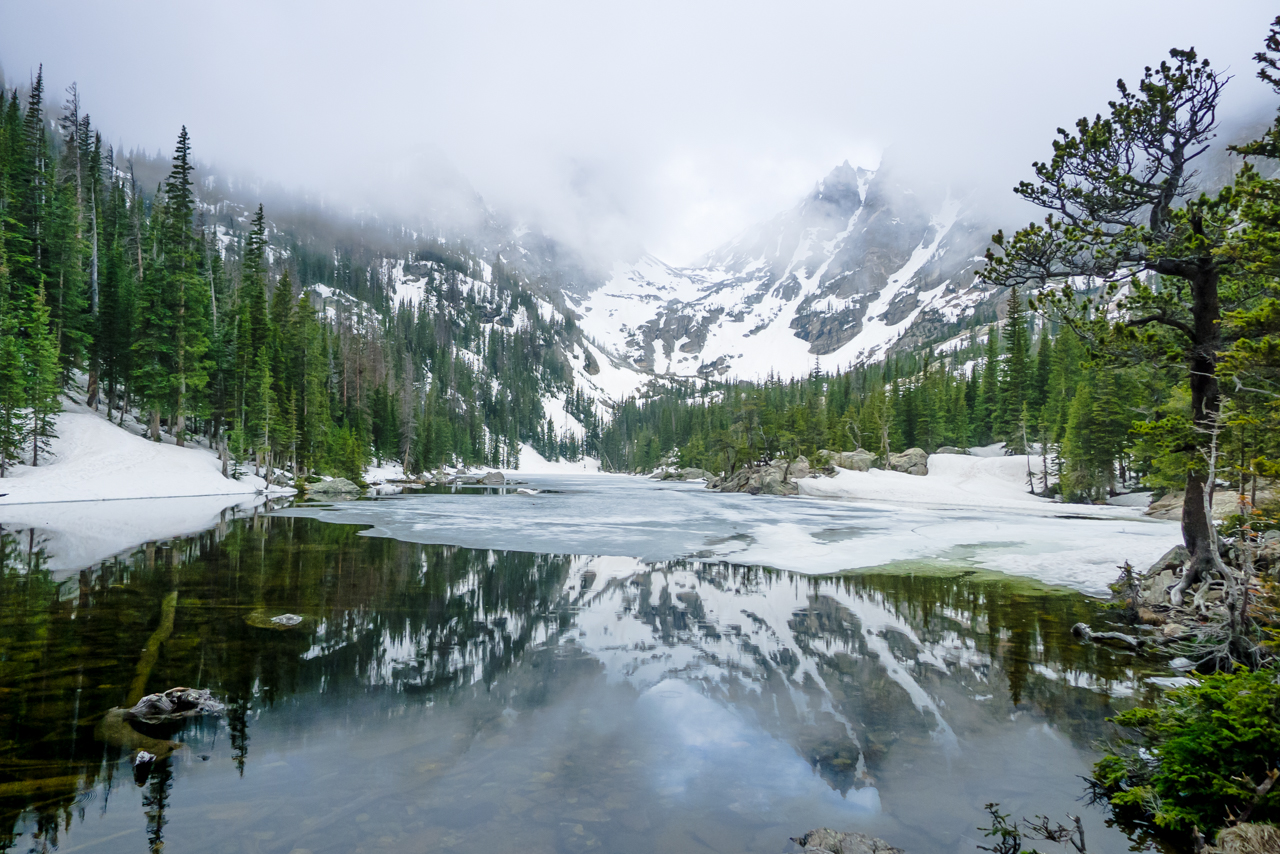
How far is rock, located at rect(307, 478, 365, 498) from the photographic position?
43.1 metres

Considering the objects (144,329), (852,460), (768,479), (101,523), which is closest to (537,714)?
(101,523)

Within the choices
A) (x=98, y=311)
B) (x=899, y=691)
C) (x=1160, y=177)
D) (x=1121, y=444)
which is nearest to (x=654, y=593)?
(x=899, y=691)

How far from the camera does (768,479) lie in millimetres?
59281

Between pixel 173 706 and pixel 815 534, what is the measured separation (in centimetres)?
2170

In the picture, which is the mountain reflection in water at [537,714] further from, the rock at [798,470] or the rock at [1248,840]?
the rock at [798,470]

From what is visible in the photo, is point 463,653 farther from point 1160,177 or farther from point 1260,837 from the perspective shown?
point 1160,177

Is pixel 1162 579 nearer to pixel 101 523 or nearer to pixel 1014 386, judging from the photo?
pixel 101 523

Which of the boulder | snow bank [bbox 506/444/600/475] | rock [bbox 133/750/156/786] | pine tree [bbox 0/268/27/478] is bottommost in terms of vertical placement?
snow bank [bbox 506/444/600/475]

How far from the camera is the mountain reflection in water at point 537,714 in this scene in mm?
4559

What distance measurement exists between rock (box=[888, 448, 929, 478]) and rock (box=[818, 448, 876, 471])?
2338 mm

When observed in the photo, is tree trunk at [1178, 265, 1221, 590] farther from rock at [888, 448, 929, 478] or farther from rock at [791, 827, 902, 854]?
rock at [888, 448, 929, 478]

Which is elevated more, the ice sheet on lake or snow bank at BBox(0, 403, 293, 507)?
snow bank at BBox(0, 403, 293, 507)

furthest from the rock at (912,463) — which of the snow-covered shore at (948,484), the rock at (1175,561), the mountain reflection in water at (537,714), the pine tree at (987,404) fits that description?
the rock at (1175,561)

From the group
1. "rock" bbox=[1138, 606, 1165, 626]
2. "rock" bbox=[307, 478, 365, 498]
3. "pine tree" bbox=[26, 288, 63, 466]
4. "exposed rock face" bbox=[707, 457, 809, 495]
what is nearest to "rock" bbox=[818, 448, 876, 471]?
"exposed rock face" bbox=[707, 457, 809, 495]
